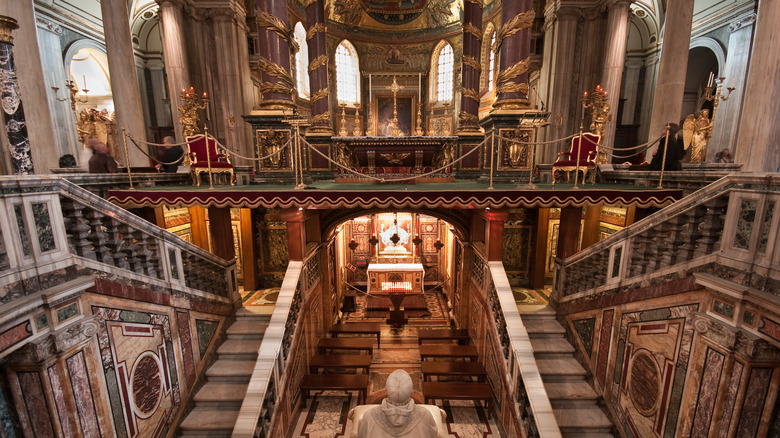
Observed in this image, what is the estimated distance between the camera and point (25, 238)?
2.16m

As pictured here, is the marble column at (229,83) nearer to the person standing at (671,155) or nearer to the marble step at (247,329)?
the marble step at (247,329)

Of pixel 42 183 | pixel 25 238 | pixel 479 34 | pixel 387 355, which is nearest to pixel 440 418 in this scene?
pixel 25 238

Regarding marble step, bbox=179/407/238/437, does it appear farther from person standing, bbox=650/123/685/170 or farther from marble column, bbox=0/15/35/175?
person standing, bbox=650/123/685/170

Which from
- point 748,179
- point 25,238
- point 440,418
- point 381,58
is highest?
point 381,58

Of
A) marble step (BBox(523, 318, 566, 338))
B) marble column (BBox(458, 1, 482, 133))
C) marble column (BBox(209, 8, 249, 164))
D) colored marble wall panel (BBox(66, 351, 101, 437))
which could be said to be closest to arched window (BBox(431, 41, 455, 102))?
marble column (BBox(458, 1, 482, 133))

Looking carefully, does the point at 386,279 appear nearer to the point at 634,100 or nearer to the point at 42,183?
the point at 42,183

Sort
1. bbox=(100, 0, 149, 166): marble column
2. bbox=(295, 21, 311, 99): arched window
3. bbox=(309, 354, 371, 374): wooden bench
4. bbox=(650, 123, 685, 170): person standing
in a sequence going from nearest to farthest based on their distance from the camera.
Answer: bbox=(650, 123, 685, 170): person standing → bbox=(309, 354, 371, 374): wooden bench → bbox=(100, 0, 149, 166): marble column → bbox=(295, 21, 311, 99): arched window

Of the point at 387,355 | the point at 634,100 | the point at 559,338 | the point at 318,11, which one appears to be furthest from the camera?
the point at 634,100

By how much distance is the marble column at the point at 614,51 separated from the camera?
7.24m

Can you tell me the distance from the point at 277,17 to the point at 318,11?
5004 mm

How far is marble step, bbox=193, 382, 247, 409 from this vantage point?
4.14 meters

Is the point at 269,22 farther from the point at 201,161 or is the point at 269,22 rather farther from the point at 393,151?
the point at 393,151

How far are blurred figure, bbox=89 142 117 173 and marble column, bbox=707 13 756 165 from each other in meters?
14.9

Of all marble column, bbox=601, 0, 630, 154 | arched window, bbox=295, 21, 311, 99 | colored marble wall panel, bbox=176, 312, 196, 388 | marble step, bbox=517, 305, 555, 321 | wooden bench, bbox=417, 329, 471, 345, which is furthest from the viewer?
arched window, bbox=295, 21, 311, 99
